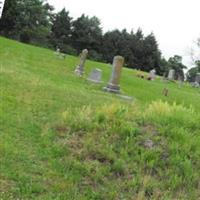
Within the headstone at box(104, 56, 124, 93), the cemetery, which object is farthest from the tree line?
the cemetery

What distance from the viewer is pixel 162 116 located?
7.68 metres

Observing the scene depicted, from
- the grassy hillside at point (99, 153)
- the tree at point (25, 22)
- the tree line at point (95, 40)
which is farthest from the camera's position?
the tree line at point (95, 40)

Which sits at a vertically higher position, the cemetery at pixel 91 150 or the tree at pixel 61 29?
the tree at pixel 61 29

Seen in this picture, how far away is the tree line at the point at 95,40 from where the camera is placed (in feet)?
208

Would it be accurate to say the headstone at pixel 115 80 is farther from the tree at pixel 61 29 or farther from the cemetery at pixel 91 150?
the tree at pixel 61 29

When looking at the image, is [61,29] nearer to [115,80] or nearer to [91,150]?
[115,80]

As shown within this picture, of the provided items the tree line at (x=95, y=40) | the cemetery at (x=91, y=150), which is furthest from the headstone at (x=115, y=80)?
the tree line at (x=95, y=40)

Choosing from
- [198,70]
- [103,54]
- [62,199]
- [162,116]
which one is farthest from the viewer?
[103,54]

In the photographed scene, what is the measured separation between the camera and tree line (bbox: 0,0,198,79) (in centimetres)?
6341

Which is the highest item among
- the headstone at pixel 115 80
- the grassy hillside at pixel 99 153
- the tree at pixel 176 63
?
the tree at pixel 176 63

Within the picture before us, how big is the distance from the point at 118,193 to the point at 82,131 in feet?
5.77

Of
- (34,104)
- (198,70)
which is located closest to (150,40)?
(198,70)

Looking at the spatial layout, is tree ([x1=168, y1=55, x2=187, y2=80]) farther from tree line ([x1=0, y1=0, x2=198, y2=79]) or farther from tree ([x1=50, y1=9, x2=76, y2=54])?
tree ([x1=50, y1=9, x2=76, y2=54])

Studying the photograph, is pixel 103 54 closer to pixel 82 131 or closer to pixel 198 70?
pixel 198 70
